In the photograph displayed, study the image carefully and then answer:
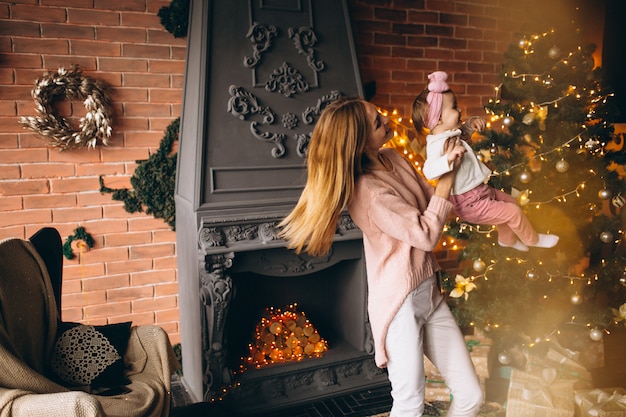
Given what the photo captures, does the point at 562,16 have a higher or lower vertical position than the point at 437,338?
higher

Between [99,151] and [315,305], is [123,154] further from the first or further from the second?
[315,305]

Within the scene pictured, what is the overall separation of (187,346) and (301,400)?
0.76m

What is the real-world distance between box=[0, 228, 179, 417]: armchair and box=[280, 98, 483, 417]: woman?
89cm

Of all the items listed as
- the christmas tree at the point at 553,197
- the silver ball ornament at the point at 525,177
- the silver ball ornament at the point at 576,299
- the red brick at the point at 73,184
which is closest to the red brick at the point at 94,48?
the red brick at the point at 73,184

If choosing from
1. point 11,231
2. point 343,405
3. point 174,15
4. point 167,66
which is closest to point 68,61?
point 167,66

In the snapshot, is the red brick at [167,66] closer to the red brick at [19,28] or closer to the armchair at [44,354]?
the red brick at [19,28]

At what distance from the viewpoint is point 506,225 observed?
7.34 ft

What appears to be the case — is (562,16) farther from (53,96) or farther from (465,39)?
(53,96)

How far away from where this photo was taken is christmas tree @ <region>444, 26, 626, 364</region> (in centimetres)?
284

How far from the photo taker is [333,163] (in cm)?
176

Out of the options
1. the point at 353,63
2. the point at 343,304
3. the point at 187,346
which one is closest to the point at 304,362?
the point at 343,304

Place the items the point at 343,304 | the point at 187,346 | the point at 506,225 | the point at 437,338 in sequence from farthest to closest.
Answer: the point at 343,304
the point at 187,346
the point at 506,225
the point at 437,338

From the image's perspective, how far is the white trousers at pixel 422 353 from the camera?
1.78m

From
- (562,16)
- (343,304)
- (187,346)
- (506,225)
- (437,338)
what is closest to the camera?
(437,338)
